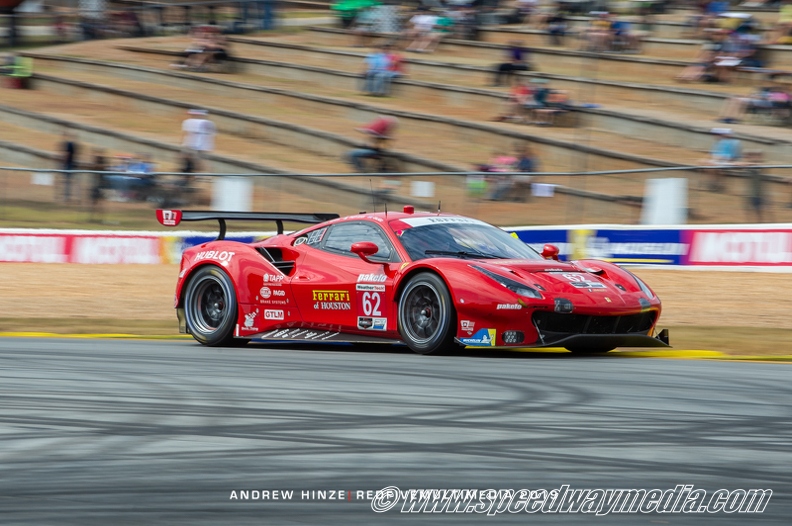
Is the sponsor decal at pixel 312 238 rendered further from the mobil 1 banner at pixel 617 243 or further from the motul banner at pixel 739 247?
the motul banner at pixel 739 247

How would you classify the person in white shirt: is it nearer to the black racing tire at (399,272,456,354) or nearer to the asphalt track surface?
the black racing tire at (399,272,456,354)

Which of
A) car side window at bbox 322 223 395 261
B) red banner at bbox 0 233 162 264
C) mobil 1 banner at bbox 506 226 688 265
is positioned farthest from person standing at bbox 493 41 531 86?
car side window at bbox 322 223 395 261

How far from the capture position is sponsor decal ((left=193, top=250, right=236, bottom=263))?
10.5 m

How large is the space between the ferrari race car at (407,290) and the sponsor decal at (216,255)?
22 millimetres

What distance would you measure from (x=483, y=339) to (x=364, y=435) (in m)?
3.50

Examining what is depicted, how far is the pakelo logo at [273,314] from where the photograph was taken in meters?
10.1

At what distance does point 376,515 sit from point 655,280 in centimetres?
1212

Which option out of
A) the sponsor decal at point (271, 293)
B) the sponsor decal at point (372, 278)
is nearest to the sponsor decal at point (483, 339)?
the sponsor decal at point (372, 278)

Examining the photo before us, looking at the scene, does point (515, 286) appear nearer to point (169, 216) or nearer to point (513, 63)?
point (169, 216)

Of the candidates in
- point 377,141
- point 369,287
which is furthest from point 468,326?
point 377,141

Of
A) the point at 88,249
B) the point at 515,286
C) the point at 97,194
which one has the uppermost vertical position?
the point at 97,194

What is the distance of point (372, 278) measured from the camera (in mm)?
9383

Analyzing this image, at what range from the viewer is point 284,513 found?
13.0 ft

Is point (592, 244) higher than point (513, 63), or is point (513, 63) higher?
point (513, 63)
